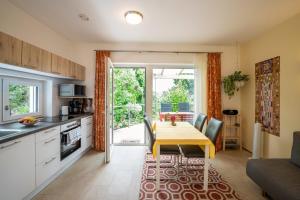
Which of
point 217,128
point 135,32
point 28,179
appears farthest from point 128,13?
point 28,179

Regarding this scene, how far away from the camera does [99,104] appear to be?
4.34 m

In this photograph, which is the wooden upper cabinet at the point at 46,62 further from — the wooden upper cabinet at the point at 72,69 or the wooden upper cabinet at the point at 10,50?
the wooden upper cabinet at the point at 72,69

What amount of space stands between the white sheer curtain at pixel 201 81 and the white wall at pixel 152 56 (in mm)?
150

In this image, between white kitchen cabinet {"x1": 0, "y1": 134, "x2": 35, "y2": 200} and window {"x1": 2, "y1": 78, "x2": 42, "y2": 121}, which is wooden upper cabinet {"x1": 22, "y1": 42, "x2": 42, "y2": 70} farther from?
white kitchen cabinet {"x1": 0, "y1": 134, "x2": 35, "y2": 200}

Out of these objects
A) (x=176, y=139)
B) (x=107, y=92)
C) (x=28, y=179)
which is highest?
(x=107, y=92)

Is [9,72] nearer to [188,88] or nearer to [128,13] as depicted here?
[128,13]

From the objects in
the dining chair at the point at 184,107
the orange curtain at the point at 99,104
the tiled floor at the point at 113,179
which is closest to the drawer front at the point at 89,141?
the orange curtain at the point at 99,104

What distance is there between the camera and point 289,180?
1970 mm

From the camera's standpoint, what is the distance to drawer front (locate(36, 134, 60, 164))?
7.76ft

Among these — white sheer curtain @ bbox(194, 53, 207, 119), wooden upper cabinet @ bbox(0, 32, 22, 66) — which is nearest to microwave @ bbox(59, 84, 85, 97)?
wooden upper cabinet @ bbox(0, 32, 22, 66)

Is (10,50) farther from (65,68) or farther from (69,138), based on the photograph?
(69,138)

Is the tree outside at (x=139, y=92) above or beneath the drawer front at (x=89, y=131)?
above

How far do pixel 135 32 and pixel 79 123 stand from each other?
219cm

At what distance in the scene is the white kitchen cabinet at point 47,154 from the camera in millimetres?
2363
